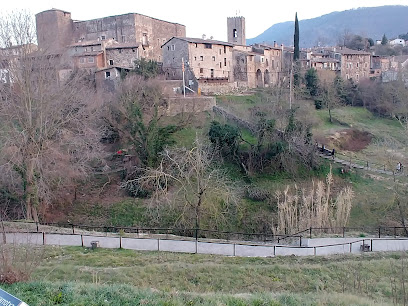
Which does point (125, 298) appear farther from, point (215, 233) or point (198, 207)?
point (215, 233)

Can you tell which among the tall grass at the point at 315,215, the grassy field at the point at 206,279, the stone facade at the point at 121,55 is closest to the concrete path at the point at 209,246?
the grassy field at the point at 206,279

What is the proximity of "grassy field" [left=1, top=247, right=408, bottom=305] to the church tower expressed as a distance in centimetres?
5888

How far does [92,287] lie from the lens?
853cm

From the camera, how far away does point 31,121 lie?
2058cm

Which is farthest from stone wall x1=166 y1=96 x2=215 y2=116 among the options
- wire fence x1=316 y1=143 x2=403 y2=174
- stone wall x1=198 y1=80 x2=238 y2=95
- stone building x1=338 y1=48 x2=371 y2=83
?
stone building x1=338 y1=48 x2=371 y2=83

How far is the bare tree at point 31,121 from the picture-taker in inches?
795

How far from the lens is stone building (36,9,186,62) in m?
57.7

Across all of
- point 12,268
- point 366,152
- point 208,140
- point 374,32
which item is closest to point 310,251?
point 12,268

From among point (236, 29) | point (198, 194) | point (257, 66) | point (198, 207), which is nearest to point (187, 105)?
point (198, 194)

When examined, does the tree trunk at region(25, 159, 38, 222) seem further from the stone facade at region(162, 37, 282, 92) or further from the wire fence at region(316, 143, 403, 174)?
the stone facade at region(162, 37, 282, 92)

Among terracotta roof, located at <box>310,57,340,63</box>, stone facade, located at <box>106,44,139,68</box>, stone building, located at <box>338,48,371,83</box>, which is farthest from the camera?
stone building, located at <box>338,48,371,83</box>

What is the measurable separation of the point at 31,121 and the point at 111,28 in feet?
140

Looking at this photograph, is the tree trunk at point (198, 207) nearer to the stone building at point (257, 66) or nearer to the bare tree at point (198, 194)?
the bare tree at point (198, 194)

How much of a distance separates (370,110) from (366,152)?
1586cm
